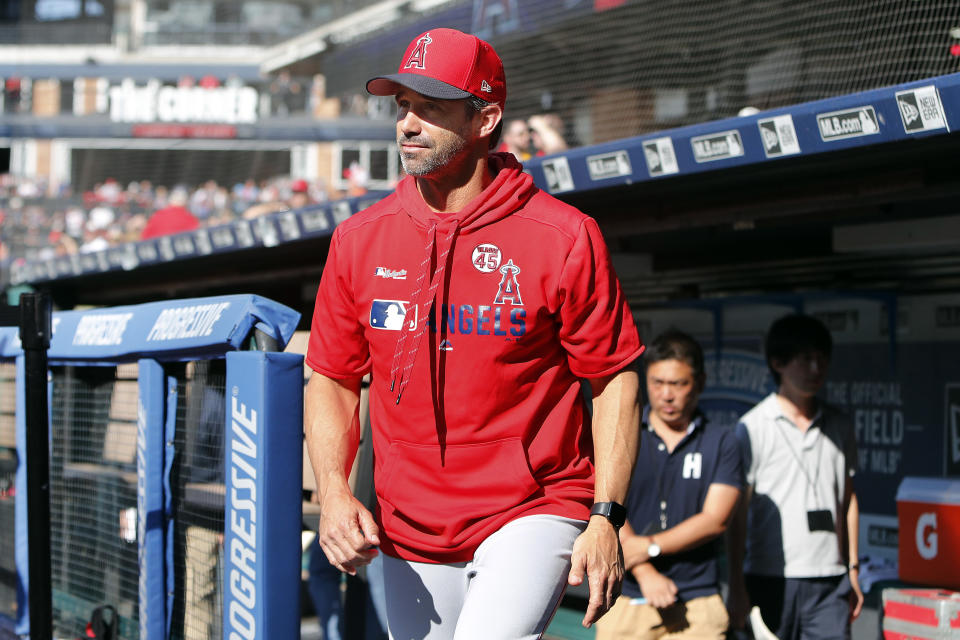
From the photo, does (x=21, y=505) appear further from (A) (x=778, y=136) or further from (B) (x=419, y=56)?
(A) (x=778, y=136)

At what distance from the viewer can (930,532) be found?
4336 millimetres

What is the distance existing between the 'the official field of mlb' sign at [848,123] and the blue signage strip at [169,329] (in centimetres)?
174

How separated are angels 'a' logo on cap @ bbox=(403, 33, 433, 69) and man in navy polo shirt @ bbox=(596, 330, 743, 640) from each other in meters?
1.98

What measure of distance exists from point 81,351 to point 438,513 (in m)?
1.98

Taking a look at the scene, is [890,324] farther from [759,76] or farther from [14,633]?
[759,76]

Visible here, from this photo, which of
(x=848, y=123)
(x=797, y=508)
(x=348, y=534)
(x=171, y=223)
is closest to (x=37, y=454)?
(x=348, y=534)

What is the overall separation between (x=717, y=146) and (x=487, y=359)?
175cm

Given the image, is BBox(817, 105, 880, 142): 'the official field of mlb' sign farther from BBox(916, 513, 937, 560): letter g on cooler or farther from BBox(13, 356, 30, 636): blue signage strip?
BBox(13, 356, 30, 636): blue signage strip

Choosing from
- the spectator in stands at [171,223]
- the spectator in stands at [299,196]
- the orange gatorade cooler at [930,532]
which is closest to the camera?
the orange gatorade cooler at [930,532]

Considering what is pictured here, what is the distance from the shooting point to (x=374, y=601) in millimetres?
4375

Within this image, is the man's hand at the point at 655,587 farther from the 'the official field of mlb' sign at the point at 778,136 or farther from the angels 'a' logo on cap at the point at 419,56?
the angels 'a' logo on cap at the point at 419,56

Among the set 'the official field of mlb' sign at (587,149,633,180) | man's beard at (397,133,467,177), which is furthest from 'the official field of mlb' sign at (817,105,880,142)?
man's beard at (397,133,467,177)

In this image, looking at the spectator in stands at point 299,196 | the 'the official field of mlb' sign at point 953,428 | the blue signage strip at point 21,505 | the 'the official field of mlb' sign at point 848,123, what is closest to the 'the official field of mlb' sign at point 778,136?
the 'the official field of mlb' sign at point 848,123

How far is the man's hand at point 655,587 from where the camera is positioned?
13.1 ft
